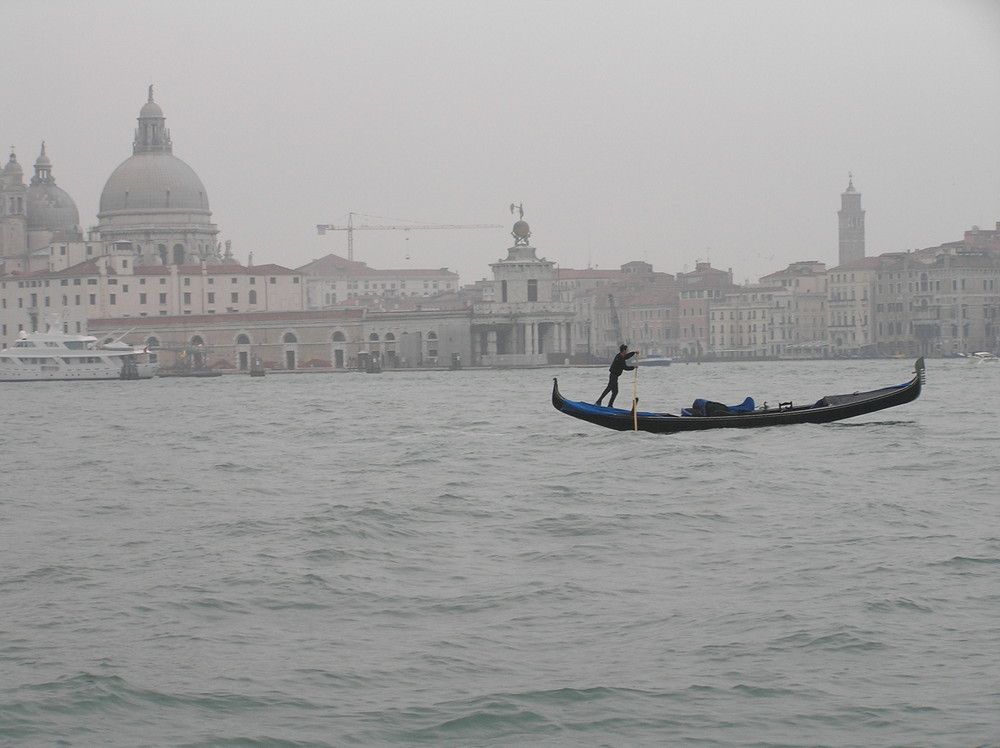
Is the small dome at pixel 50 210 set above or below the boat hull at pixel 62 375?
above

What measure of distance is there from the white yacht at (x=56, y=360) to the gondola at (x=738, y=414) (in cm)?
4522

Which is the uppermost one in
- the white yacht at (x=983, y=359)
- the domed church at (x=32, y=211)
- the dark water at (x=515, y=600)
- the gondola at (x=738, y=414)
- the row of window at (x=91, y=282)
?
the domed church at (x=32, y=211)

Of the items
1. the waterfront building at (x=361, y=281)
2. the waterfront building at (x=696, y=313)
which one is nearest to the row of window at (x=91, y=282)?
the waterfront building at (x=696, y=313)

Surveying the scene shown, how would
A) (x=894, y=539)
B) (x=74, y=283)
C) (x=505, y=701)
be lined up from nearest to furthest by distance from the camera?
(x=505, y=701) < (x=894, y=539) < (x=74, y=283)

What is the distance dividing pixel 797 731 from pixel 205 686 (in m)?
2.90

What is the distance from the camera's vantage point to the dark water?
756cm

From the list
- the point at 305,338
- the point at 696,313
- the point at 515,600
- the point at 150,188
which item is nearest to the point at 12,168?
the point at 150,188

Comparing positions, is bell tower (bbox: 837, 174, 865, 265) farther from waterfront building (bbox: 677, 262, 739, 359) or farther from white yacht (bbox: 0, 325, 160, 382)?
white yacht (bbox: 0, 325, 160, 382)

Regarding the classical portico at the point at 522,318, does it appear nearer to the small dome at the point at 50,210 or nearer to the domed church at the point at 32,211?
the domed church at the point at 32,211

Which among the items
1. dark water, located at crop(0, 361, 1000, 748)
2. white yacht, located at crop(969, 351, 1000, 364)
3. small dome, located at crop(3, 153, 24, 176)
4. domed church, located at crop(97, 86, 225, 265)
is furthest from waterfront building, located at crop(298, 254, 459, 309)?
dark water, located at crop(0, 361, 1000, 748)

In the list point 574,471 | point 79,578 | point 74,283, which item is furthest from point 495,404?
point 74,283

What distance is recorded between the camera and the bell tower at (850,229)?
131500 mm

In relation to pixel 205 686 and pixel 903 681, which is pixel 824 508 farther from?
pixel 205 686

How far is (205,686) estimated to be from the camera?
8.09 metres
